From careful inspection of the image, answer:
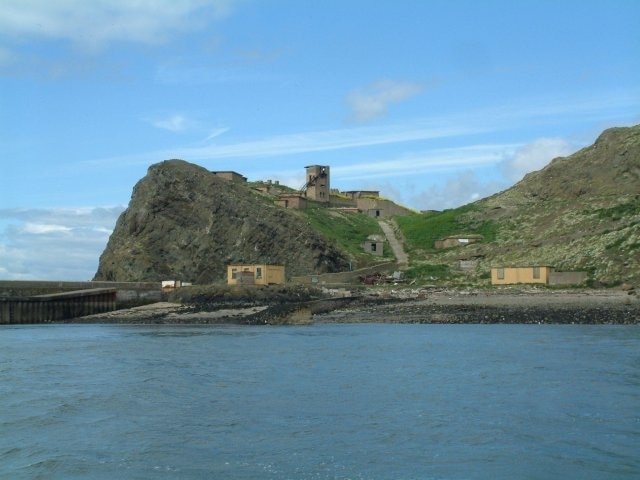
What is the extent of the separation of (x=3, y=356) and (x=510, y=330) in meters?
31.9

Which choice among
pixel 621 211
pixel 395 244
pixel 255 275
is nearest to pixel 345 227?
pixel 395 244

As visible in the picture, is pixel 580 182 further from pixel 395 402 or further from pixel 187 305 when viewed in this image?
pixel 395 402

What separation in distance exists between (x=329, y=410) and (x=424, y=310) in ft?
134

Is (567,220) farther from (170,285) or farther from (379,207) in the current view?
(379,207)

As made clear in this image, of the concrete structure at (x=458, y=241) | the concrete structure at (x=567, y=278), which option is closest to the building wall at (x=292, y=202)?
the concrete structure at (x=458, y=241)

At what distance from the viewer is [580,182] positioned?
339 ft

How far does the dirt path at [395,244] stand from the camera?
102 meters

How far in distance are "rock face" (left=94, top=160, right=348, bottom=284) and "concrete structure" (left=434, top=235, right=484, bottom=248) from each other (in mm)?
15258

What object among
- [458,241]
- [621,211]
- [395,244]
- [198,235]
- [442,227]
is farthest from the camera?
[442,227]

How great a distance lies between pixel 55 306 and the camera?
254ft

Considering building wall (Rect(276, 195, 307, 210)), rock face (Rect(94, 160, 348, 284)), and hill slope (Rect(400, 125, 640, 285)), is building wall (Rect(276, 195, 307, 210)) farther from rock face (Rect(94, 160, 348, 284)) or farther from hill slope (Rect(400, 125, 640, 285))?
hill slope (Rect(400, 125, 640, 285))

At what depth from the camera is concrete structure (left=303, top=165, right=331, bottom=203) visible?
449ft

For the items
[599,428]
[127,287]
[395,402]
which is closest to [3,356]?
[395,402]

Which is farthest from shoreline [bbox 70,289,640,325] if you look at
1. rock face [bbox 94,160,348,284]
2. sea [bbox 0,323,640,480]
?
rock face [bbox 94,160,348,284]
